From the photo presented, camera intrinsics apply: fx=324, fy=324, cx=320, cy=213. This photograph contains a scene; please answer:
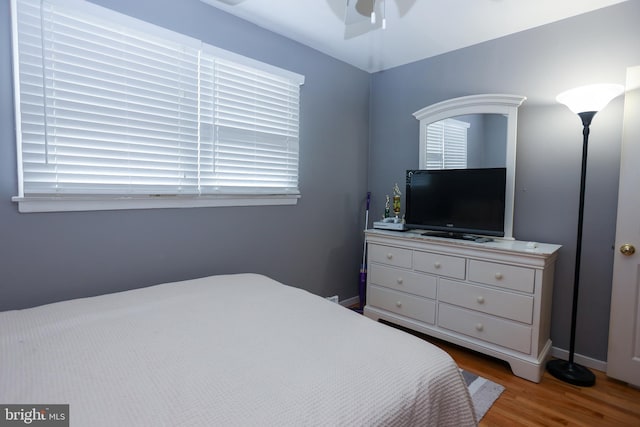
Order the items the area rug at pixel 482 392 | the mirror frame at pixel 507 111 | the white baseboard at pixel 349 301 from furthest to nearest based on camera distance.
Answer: the white baseboard at pixel 349 301 → the mirror frame at pixel 507 111 → the area rug at pixel 482 392

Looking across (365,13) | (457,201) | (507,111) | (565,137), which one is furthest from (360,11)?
(565,137)

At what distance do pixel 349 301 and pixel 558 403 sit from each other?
73.4 inches

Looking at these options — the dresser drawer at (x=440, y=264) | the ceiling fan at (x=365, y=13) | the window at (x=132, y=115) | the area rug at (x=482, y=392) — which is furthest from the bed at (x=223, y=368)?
the ceiling fan at (x=365, y=13)

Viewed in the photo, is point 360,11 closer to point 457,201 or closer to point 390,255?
point 457,201

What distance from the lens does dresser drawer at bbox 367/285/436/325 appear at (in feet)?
8.41

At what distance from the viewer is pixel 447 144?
9.37ft

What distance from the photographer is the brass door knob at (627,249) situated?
201 cm

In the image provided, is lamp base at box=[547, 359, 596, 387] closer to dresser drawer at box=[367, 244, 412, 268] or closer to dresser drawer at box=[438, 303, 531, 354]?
dresser drawer at box=[438, 303, 531, 354]

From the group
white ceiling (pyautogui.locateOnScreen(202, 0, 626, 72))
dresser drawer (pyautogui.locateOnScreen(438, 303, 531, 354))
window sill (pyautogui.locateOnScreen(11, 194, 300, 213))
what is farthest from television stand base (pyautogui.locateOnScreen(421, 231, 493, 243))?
white ceiling (pyautogui.locateOnScreen(202, 0, 626, 72))

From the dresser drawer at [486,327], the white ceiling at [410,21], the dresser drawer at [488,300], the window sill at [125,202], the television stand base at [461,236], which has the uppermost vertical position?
the white ceiling at [410,21]

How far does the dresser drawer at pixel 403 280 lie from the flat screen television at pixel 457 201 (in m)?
0.42

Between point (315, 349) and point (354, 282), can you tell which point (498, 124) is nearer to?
point (354, 282)

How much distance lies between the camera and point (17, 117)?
62.0 inches

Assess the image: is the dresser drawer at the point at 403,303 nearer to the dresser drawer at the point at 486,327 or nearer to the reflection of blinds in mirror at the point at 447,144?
the dresser drawer at the point at 486,327
